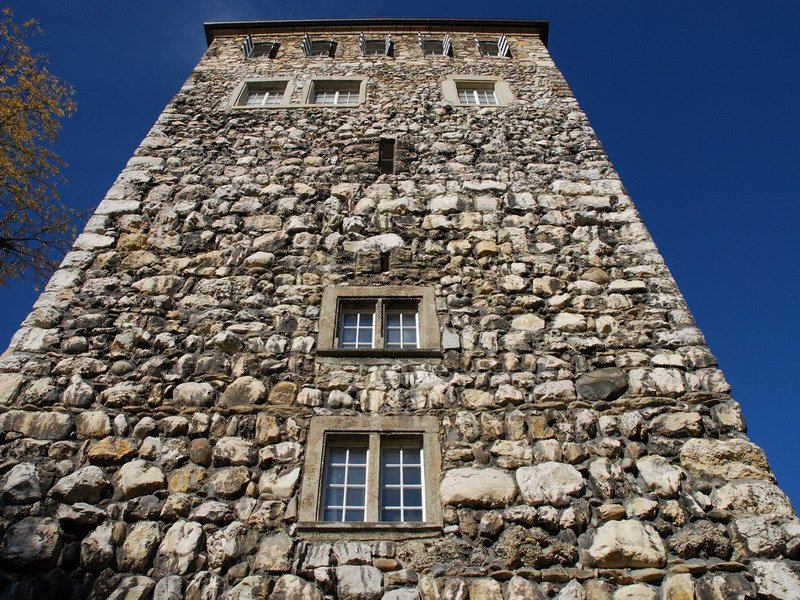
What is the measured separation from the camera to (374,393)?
15.7 ft

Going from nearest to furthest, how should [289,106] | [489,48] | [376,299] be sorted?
1. [376,299]
2. [289,106]
3. [489,48]

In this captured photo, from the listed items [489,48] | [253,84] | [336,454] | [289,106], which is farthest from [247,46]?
[336,454]

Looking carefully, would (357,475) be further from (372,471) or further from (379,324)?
(379,324)

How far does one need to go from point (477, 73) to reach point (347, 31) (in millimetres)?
3240

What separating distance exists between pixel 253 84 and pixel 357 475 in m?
7.29

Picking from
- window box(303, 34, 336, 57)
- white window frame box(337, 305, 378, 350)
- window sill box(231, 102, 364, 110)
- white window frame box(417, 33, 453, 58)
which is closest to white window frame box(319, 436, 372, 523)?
white window frame box(337, 305, 378, 350)

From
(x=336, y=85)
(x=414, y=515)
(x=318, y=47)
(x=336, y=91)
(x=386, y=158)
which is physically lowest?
(x=414, y=515)

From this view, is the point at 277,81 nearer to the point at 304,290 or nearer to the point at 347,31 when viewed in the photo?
the point at 347,31

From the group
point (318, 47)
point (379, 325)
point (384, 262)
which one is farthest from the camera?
point (318, 47)

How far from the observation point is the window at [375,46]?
1047 cm

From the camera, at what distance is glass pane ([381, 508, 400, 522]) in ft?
13.7

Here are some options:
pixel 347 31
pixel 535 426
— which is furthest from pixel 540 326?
pixel 347 31

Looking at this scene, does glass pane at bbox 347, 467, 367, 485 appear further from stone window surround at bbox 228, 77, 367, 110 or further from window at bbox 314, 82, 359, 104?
window at bbox 314, 82, 359, 104

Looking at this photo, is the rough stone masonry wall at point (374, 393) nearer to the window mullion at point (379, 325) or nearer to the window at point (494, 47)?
the window mullion at point (379, 325)
